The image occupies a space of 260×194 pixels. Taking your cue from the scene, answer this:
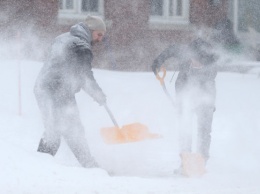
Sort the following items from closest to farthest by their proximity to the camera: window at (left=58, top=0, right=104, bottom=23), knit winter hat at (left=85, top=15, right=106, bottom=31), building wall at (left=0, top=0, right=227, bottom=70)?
knit winter hat at (left=85, top=15, right=106, bottom=31) < building wall at (left=0, top=0, right=227, bottom=70) < window at (left=58, top=0, right=104, bottom=23)

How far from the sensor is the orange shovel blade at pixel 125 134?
8.65 m

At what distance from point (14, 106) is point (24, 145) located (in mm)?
3042

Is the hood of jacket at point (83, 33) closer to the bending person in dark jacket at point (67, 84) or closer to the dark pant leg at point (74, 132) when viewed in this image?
the bending person in dark jacket at point (67, 84)

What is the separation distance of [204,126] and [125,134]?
958 millimetres

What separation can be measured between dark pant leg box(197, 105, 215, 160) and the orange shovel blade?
0.64 meters

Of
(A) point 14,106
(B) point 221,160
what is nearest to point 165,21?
(A) point 14,106

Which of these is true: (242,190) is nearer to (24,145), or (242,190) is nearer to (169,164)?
(169,164)

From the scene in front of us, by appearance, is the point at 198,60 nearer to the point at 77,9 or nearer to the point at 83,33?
the point at 83,33

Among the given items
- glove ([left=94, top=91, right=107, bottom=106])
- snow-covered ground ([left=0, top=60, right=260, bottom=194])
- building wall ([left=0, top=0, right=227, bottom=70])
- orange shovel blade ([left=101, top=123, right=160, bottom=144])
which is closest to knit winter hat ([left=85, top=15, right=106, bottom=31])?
glove ([left=94, top=91, right=107, bottom=106])

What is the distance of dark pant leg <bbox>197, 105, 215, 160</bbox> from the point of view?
29.5ft

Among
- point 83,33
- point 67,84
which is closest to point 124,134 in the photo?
point 67,84

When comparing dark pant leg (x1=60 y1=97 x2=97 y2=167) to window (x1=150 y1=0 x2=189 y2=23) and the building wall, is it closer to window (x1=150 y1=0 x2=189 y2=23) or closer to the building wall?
the building wall

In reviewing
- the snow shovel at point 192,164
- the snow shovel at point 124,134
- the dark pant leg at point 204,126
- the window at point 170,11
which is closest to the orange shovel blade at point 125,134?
the snow shovel at point 124,134

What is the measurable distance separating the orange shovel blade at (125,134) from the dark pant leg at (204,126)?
638mm
